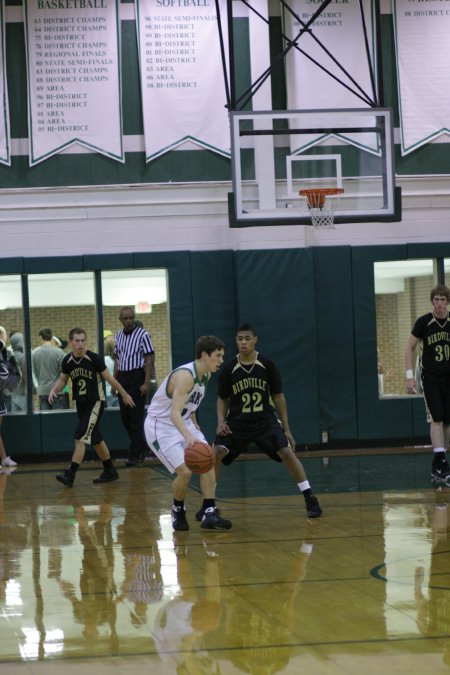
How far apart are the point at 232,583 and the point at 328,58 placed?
1046 cm

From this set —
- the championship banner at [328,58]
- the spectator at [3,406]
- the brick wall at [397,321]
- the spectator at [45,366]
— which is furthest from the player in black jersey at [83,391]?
the championship banner at [328,58]

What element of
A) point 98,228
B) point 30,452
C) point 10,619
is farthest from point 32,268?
point 10,619

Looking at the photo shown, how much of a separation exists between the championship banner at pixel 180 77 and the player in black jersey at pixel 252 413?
22.4 feet

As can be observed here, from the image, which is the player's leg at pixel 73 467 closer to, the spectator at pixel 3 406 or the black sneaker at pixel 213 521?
the spectator at pixel 3 406

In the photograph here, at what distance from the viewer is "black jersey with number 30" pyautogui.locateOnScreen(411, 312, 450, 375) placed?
1130cm

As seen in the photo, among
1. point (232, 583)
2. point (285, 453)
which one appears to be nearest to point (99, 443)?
point (285, 453)

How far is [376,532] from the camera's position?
8.48 meters

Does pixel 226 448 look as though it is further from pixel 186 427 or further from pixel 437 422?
pixel 437 422

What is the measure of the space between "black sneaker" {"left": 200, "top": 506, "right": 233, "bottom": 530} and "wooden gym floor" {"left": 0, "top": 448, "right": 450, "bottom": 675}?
0.37 ft

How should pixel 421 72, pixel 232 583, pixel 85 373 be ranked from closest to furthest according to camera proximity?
pixel 232 583
pixel 85 373
pixel 421 72

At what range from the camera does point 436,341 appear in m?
11.3

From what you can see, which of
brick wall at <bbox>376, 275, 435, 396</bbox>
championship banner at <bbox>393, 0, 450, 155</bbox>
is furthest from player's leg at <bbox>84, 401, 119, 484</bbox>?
championship banner at <bbox>393, 0, 450, 155</bbox>

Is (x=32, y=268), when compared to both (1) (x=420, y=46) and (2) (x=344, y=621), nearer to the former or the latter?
(1) (x=420, y=46)

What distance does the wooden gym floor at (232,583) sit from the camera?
5082mm
